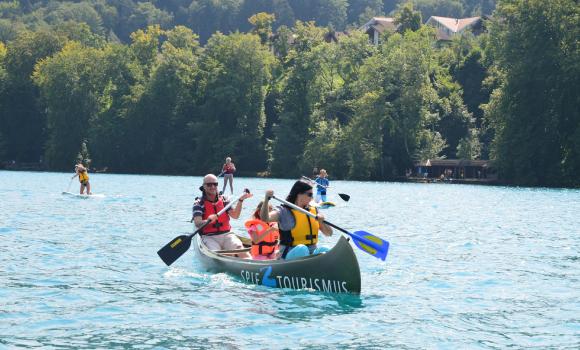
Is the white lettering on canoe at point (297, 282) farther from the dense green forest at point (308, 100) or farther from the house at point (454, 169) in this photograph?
the house at point (454, 169)

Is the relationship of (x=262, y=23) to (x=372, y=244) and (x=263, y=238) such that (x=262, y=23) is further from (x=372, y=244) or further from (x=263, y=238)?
(x=372, y=244)

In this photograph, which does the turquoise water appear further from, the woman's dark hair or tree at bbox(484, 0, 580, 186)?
tree at bbox(484, 0, 580, 186)

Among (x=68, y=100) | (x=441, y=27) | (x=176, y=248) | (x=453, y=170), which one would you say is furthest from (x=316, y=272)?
(x=441, y=27)

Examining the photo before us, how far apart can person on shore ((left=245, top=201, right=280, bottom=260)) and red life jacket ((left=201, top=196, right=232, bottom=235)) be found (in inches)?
59.3

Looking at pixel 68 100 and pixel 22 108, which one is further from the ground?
pixel 68 100

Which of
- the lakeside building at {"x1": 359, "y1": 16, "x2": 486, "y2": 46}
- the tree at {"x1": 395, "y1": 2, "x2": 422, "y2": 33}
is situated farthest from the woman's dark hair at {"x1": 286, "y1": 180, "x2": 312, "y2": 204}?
the lakeside building at {"x1": 359, "y1": 16, "x2": 486, "y2": 46}

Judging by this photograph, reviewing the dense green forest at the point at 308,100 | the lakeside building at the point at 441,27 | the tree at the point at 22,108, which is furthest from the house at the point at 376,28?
the tree at the point at 22,108

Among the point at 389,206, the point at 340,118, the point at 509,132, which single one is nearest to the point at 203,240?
the point at 389,206

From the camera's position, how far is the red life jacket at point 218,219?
1842 centimetres

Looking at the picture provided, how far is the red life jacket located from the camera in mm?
18422

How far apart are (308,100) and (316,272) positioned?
8647cm

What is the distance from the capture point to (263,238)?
16.9 meters

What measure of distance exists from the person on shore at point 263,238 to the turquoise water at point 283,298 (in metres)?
0.72

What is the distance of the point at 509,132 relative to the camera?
75.8 meters
